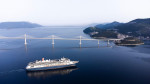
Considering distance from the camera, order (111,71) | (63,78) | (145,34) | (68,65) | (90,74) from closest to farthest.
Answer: (63,78)
(90,74)
(111,71)
(68,65)
(145,34)

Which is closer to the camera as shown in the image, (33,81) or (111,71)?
(33,81)

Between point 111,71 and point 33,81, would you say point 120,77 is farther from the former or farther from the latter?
point 33,81

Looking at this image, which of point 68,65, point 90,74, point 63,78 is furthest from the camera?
point 68,65

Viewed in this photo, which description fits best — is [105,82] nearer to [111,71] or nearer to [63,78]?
[111,71]

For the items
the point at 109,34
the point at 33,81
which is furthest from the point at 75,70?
the point at 109,34

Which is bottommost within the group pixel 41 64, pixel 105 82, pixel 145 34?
pixel 105 82

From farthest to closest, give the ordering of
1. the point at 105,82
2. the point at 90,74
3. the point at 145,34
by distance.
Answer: the point at 145,34 < the point at 90,74 < the point at 105,82

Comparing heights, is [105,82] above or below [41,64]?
below

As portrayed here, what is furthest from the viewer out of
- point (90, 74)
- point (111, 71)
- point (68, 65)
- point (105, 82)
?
point (68, 65)

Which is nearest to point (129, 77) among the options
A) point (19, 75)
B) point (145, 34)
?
point (19, 75)
